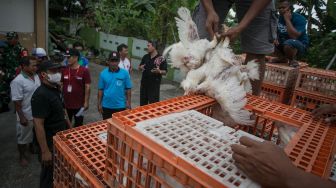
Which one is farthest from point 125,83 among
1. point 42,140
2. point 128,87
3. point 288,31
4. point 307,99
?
point 307,99

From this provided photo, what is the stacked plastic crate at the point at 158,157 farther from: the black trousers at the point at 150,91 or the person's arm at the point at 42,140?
the black trousers at the point at 150,91

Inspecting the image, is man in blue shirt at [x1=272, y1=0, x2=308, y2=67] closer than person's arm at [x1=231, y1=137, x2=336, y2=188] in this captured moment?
No

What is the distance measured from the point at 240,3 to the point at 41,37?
893 centimetres

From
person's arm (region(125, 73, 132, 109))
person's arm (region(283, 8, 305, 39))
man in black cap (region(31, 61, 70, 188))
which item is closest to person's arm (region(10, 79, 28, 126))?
man in black cap (region(31, 61, 70, 188))

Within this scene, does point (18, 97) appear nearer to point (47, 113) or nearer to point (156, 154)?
point (47, 113)

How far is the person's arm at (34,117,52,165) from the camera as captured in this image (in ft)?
11.0

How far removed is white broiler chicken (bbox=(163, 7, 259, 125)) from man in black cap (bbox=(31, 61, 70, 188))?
2029 millimetres

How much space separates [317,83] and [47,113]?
10.5 ft

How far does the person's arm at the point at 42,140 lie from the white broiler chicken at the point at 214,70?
211 cm

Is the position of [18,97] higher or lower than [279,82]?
lower

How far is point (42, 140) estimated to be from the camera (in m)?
3.36

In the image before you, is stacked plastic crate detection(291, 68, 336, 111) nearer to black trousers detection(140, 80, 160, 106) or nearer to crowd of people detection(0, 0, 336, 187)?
crowd of people detection(0, 0, 336, 187)

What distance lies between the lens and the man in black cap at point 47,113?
335 cm

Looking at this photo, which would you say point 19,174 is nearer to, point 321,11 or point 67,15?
point 321,11
